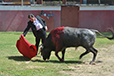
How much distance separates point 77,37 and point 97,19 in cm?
1504

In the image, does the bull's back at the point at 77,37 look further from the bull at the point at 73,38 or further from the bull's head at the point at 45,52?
the bull's head at the point at 45,52

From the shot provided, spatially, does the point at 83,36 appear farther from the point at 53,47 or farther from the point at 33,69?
the point at 33,69

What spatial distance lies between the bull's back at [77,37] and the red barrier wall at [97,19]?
47.9 feet

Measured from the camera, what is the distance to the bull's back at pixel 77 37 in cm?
778

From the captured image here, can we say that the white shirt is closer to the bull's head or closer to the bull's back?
the bull's head

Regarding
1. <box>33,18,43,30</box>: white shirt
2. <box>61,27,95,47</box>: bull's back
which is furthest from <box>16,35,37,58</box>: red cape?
<box>61,27,95,47</box>: bull's back

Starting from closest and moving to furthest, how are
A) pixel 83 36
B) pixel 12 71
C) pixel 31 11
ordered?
pixel 12 71 < pixel 83 36 < pixel 31 11

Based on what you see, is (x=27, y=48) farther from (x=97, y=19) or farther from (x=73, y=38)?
(x=97, y=19)

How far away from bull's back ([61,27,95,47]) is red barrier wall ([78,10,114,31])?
14.6m

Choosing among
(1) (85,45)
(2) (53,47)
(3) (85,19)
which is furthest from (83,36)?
(3) (85,19)

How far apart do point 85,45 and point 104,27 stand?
15134 mm

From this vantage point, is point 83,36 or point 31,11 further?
point 31,11

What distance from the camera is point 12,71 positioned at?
20.8 feet

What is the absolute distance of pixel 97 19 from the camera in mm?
22422
